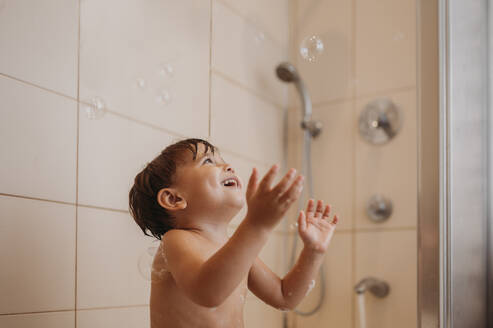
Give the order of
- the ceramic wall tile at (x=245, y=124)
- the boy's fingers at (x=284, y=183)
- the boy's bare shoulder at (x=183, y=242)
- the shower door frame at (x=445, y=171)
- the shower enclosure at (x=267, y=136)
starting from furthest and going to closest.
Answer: the ceramic wall tile at (x=245, y=124)
the shower door frame at (x=445, y=171)
the shower enclosure at (x=267, y=136)
the boy's bare shoulder at (x=183, y=242)
the boy's fingers at (x=284, y=183)

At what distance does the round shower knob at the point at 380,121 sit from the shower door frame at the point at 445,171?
0.25 m

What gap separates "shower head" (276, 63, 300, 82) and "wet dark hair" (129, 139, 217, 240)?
662 millimetres

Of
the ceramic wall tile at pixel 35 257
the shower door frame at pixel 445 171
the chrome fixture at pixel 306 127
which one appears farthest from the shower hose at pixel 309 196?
the ceramic wall tile at pixel 35 257

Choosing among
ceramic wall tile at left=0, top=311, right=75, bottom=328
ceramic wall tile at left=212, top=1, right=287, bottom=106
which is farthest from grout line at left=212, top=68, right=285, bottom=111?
ceramic wall tile at left=0, top=311, right=75, bottom=328

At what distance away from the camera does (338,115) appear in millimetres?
1576

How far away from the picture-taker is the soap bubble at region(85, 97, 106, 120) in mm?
1004

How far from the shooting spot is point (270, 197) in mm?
687

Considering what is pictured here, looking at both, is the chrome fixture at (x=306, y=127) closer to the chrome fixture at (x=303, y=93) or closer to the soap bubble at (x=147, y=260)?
the chrome fixture at (x=303, y=93)

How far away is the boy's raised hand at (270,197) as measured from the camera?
2.23 feet

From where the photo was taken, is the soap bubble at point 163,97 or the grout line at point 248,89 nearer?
the soap bubble at point 163,97

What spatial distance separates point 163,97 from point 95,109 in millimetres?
202

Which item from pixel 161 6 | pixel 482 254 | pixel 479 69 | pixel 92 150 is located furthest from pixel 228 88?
pixel 482 254

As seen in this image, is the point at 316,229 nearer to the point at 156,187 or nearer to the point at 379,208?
the point at 156,187

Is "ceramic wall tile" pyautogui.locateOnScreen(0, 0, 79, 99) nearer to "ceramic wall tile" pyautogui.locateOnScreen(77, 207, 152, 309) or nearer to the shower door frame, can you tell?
"ceramic wall tile" pyautogui.locateOnScreen(77, 207, 152, 309)
